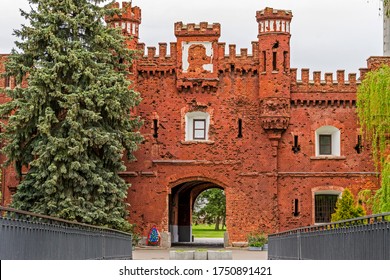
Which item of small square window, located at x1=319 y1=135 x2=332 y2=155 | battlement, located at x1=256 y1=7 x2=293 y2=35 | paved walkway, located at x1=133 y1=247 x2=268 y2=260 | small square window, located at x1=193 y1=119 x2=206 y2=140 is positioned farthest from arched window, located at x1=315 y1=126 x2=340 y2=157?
paved walkway, located at x1=133 y1=247 x2=268 y2=260

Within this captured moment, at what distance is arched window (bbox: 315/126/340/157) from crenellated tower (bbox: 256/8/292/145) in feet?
6.63

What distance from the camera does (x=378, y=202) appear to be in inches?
1039

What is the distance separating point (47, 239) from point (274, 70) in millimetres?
25153

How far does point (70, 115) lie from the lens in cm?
3203

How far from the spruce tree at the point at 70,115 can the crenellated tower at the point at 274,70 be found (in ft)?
23.4

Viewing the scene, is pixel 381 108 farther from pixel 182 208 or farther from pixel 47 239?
pixel 182 208

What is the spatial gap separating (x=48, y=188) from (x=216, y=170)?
33.0ft

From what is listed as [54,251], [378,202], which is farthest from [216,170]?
[54,251]

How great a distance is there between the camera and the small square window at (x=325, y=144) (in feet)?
130

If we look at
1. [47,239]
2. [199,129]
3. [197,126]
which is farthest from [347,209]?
[47,239]

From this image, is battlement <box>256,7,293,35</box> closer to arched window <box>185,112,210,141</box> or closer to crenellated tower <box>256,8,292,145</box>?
crenellated tower <box>256,8,292,145</box>
